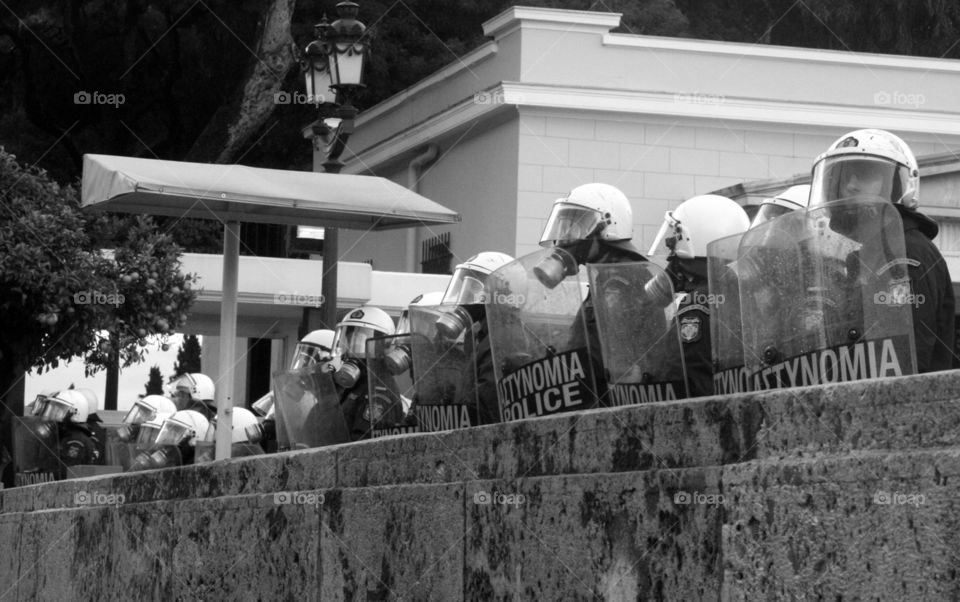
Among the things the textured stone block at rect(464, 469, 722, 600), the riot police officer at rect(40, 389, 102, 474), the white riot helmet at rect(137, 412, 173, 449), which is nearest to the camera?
the textured stone block at rect(464, 469, 722, 600)

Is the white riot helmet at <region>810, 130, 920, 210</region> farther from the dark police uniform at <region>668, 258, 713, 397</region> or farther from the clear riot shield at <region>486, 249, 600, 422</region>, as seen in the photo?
the clear riot shield at <region>486, 249, 600, 422</region>

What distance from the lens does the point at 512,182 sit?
19438mm

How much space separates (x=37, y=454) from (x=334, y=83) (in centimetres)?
425

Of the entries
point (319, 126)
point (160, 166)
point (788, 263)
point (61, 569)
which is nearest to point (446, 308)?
point (160, 166)

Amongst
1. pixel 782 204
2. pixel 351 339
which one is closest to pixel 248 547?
pixel 782 204

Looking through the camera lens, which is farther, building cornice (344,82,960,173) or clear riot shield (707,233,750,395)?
building cornice (344,82,960,173)

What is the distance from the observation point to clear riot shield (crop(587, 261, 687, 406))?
16.6 feet

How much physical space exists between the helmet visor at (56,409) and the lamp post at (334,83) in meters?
4.64

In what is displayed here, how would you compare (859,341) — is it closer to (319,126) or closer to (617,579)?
(617,579)

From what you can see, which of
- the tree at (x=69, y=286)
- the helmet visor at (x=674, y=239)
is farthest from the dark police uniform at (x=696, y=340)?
the tree at (x=69, y=286)

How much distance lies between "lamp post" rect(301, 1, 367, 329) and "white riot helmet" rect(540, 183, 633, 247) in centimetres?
410

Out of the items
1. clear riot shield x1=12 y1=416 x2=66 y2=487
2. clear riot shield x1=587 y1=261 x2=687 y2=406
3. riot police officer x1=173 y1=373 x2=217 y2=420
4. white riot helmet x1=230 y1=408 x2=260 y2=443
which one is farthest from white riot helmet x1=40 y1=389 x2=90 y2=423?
clear riot shield x1=587 y1=261 x2=687 y2=406

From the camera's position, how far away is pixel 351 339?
9.78 m

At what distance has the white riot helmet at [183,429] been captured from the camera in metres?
12.0
